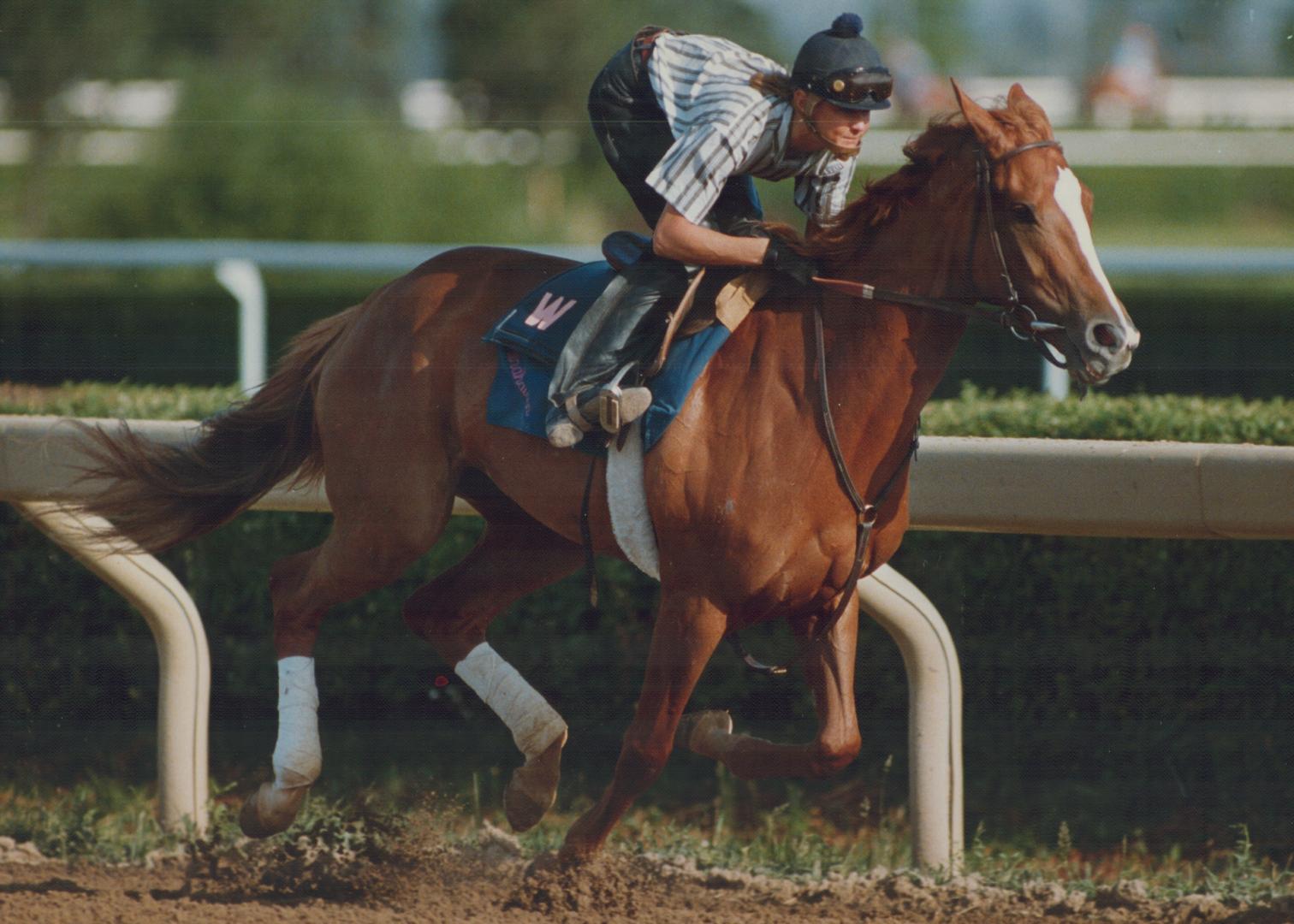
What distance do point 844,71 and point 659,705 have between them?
51.2 inches

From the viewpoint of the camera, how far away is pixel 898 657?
4312 mm

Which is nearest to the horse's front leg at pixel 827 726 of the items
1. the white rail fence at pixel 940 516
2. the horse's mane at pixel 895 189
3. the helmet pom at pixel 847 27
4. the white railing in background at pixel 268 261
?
the white rail fence at pixel 940 516

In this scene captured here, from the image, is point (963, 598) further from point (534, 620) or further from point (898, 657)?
point (534, 620)

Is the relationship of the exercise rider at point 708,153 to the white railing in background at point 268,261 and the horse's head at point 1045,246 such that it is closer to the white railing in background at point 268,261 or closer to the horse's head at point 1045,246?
the horse's head at point 1045,246

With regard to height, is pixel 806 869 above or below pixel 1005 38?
below

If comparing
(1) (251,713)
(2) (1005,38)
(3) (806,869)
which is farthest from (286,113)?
(3) (806,869)

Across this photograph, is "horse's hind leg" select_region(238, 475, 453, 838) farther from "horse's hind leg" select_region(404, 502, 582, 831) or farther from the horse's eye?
the horse's eye

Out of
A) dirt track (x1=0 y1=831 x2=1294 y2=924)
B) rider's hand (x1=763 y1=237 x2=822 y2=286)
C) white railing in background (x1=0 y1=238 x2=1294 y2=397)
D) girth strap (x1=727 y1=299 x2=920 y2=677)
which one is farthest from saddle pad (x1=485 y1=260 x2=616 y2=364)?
white railing in background (x1=0 y1=238 x2=1294 y2=397)

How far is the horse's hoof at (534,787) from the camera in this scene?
3.64m

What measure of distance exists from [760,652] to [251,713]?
59.4 inches

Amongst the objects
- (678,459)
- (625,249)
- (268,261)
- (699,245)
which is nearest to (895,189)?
(699,245)

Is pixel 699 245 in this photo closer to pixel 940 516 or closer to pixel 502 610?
pixel 940 516

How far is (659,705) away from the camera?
10.7 feet

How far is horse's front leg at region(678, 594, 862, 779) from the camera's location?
3277 millimetres
